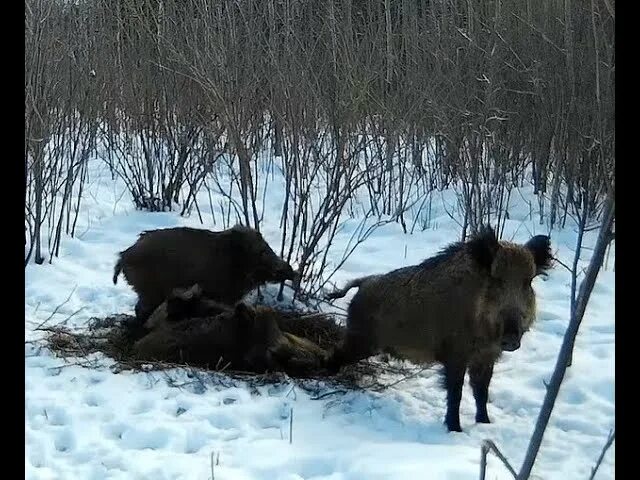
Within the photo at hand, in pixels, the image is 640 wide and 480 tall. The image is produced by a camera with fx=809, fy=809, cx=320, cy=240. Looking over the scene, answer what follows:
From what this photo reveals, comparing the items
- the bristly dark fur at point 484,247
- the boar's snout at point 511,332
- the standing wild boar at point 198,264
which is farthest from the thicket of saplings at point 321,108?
the boar's snout at point 511,332

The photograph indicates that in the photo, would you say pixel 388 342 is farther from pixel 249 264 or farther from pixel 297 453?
pixel 249 264

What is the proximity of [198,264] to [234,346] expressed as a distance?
3.48 feet

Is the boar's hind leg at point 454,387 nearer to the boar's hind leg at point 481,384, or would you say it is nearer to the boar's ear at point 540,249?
the boar's hind leg at point 481,384

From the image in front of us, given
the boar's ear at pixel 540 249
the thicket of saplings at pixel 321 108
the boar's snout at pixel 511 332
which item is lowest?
the boar's snout at pixel 511 332

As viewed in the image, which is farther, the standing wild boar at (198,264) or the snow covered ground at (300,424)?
the standing wild boar at (198,264)

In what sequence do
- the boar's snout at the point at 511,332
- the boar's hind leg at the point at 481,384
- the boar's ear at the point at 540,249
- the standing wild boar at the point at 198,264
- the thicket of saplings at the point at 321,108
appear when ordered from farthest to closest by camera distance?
the thicket of saplings at the point at 321,108
the standing wild boar at the point at 198,264
the boar's ear at the point at 540,249
the boar's hind leg at the point at 481,384
the boar's snout at the point at 511,332

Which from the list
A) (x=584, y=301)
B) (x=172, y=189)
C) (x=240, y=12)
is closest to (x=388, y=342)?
(x=584, y=301)

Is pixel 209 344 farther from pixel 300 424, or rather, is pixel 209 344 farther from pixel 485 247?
pixel 485 247

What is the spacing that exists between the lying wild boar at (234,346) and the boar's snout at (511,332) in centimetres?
144

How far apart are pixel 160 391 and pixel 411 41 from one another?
6.30 m

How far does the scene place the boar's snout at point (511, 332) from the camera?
438 cm

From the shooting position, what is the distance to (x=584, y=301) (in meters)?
1.99

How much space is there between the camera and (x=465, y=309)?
4.56m

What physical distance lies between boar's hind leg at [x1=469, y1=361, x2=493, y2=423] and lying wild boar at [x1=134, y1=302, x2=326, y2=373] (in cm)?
120
